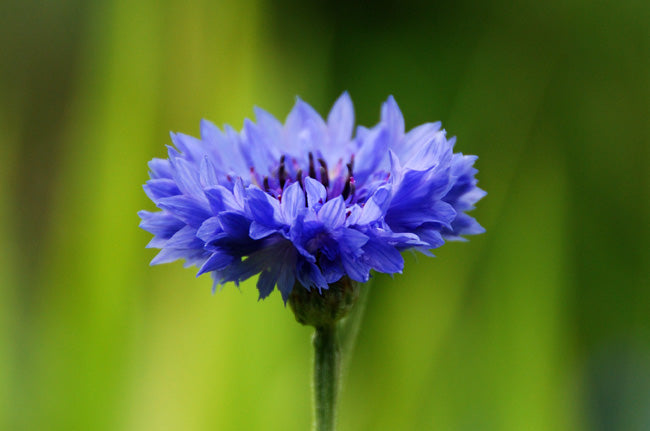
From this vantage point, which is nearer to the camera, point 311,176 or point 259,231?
point 259,231

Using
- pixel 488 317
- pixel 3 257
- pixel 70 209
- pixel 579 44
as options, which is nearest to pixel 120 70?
pixel 70 209

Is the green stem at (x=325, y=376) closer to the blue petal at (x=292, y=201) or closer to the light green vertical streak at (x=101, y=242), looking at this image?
the blue petal at (x=292, y=201)

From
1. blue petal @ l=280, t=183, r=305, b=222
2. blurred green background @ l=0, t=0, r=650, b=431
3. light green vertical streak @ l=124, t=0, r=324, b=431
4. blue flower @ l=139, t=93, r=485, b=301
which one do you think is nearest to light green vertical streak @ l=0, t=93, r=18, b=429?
blurred green background @ l=0, t=0, r=650, b=431

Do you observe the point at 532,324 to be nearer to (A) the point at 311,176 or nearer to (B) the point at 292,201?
(A) the point at 311,176

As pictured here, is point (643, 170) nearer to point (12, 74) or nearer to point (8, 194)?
point (8, 194)

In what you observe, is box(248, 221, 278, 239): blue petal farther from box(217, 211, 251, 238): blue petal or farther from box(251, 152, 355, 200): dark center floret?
box(251, 152, 355, 200): dark center floret

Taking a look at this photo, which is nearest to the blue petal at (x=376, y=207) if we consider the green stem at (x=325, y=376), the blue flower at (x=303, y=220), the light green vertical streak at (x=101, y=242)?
the blue flower at (x=303, y=220)

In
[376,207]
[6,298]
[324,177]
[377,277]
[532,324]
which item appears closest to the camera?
[376,207]

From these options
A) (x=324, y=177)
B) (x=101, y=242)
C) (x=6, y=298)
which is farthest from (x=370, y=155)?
(x=6, y=298)
